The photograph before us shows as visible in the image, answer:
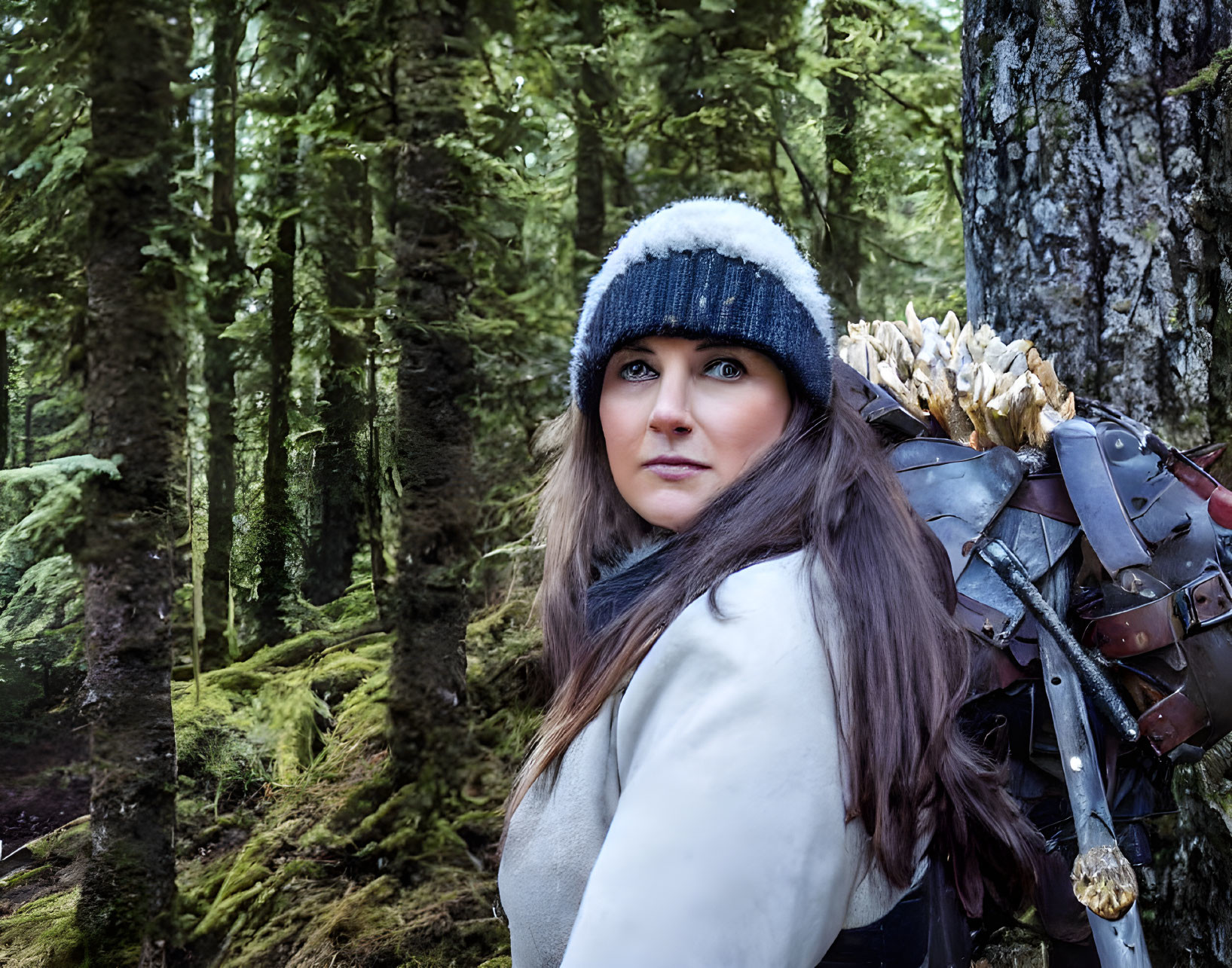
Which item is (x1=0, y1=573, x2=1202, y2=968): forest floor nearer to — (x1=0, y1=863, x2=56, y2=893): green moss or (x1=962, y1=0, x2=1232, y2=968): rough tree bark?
(x1=0, y1=863, x2=56, y2=893): green moss

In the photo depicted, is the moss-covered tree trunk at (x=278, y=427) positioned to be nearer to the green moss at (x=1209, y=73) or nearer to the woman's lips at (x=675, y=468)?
the woman's lips at (x=675, y=468)

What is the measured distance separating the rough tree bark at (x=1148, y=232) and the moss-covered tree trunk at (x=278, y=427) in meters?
2.73

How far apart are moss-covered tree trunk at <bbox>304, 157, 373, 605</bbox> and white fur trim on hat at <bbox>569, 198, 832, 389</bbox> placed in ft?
6.91

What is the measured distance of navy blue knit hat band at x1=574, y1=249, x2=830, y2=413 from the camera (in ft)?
4.91

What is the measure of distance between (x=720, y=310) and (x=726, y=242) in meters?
0.14

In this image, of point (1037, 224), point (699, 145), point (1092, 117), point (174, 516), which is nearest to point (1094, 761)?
point (1037, 224)

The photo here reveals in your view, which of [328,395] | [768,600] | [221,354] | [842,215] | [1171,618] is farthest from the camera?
[842,215]

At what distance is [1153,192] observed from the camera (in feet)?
9.12

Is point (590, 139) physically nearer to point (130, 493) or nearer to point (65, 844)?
point (130, 493)

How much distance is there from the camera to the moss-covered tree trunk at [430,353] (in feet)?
11.6

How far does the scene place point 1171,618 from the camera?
71.4 inches

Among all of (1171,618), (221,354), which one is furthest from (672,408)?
(221,354)

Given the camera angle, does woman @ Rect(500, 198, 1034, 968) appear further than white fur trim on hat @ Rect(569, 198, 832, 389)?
No

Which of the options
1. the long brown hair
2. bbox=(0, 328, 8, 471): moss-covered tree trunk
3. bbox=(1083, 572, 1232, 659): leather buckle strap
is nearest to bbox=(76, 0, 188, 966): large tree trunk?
bbox=(0, 328, 8, 471): moss-covered tree trunk
